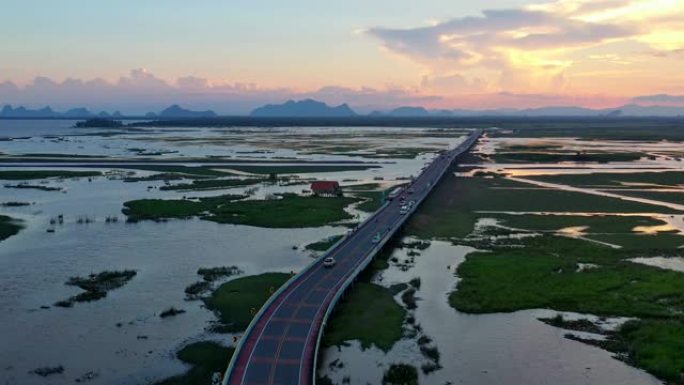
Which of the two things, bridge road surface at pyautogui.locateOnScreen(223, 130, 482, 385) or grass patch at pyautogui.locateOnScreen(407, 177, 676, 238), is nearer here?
bridge road surface at pyautogui.locateOnScreen(223, 130, 482, 385)

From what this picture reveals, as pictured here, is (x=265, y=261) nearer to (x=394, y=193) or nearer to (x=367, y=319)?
(x=367, y=319)

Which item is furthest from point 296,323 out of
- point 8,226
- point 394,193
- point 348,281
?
point 394,193

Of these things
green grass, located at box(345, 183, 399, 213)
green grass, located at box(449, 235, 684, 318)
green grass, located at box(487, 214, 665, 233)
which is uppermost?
green grass, located at box(345, 183, 399, 213)

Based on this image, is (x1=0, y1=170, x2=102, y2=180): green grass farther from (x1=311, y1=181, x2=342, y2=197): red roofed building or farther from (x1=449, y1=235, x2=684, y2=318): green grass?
(x1=449, y1=235, x2=684, y2=318): green grass

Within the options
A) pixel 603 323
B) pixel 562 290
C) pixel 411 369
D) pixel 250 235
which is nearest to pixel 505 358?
pixel 411 369

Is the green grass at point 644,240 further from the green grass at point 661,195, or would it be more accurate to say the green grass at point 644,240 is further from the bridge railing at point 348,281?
the green grass at point 661,195

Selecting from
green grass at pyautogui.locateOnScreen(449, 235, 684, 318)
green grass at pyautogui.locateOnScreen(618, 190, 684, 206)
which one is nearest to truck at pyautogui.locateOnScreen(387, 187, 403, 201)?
green grass at pyautogui.locateOnScreen(449, 235, 684, 318)

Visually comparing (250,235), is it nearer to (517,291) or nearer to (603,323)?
(517,291)
